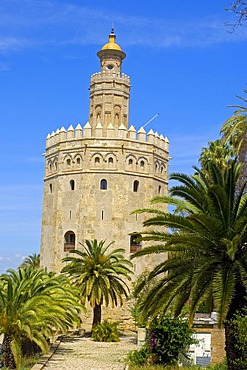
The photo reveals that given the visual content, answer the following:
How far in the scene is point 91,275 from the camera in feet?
96.4

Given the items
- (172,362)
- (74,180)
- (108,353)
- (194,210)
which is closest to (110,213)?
(74,180)

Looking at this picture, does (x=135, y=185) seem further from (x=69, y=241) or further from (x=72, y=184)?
(x=69, y=241)

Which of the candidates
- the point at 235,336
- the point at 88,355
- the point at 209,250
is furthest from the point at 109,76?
the point at 235,336

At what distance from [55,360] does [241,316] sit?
10.6 metres

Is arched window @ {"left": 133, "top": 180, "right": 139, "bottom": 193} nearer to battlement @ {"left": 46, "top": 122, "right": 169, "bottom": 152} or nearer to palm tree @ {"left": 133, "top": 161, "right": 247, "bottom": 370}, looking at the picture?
battlement @ {"left": 46, "top": 122, "right": 169, "bottom": 152}

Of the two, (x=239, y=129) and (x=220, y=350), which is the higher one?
(x=239, y=129)

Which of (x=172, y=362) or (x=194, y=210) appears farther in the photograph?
(x=172, y=362)

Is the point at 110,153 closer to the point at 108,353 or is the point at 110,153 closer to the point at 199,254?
the point at 108,353

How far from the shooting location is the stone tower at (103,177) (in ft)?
117

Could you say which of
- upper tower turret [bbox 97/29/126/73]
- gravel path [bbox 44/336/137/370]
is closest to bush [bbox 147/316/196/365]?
gravel path [bbox 44/336/137/370]

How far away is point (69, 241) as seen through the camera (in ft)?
120

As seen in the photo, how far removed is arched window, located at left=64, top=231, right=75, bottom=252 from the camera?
36250mm

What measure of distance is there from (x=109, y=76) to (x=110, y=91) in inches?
45.3

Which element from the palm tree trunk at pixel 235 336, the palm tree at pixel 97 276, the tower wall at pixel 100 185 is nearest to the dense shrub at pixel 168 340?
the palm tree trunk at pixel 235 336
